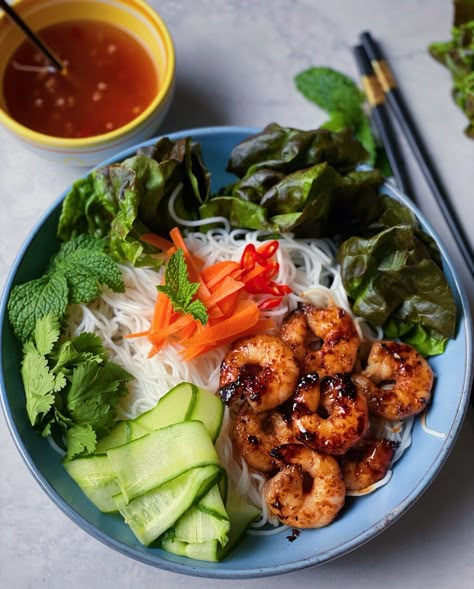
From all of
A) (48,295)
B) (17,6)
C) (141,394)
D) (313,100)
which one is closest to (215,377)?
(141,394)

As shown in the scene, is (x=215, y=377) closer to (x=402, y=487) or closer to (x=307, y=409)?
(x=307, y=409)

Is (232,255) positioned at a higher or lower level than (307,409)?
higher

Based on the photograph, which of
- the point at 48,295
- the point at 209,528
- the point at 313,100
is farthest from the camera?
the point at 313,100

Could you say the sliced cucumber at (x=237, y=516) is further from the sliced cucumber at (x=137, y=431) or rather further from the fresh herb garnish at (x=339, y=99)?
the fresh herb garnish at (x=339, y=99)

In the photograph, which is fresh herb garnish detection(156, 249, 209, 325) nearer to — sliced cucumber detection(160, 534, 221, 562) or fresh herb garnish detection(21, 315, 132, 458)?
fresh herb garnish detection(21, 315, 132, 458)

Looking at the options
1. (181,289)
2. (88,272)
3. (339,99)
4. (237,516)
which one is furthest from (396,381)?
(339,99)

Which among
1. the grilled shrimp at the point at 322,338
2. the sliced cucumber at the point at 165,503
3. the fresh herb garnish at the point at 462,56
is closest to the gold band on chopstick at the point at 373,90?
the fresh herb garnish at the point at 462,56
